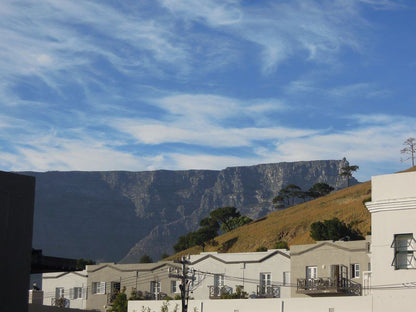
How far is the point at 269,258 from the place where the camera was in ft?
249

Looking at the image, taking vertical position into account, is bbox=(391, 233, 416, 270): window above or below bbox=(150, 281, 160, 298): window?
above

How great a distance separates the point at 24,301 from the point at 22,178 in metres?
4.15

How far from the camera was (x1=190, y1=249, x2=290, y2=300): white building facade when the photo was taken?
7388 cm

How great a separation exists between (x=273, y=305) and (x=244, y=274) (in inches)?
965

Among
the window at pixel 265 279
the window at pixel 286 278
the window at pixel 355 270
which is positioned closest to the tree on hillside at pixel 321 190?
the window at pixel 265 279

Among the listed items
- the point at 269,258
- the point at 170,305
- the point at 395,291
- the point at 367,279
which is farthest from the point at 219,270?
the point at 395,291

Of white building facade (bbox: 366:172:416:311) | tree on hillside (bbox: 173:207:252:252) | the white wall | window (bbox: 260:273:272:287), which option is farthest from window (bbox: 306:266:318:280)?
tree on hillside (bbox: 173:207:252:252)

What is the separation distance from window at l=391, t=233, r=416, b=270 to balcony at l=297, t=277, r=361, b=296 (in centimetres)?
2709

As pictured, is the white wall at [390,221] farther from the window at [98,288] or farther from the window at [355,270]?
the window at [98,288]

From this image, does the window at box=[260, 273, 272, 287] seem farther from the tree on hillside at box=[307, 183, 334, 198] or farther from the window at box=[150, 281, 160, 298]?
the tree on hillside at box=[307, 183, 334, 198]

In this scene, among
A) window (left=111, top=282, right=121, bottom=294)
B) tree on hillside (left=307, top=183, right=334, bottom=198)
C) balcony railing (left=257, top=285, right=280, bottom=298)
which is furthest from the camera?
tree on hillside (left=307, top=183, right=334, bottom=198)

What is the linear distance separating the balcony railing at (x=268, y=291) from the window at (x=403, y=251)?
1373 inches

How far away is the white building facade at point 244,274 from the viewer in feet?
242

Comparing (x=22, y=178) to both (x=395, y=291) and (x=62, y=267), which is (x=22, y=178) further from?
(x=395, y=291)
